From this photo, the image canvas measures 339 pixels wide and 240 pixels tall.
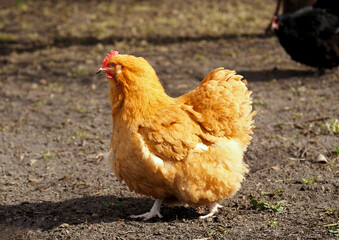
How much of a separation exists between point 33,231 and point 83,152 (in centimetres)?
179

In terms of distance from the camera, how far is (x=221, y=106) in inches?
151

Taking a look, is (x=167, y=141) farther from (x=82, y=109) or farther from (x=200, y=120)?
(x=82, y=109)

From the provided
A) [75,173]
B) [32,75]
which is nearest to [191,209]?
[75,173]

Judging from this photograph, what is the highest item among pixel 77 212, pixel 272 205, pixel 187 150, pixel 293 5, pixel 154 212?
pixel 293 5

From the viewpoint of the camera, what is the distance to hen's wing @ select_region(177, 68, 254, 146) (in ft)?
12.4

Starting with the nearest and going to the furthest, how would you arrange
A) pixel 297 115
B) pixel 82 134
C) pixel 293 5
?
pixel 82 134, pixel 297 115, pixel 293 5

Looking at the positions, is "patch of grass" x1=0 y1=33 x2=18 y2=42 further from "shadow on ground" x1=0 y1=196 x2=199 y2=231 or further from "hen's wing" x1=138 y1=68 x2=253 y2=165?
"hen's wing" x1=138 y1=68 x2=253 y2=165

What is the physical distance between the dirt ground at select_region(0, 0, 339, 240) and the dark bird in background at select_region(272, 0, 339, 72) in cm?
39

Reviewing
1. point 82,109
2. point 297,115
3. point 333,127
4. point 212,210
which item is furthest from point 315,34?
point 212,210

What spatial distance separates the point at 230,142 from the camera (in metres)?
3.84

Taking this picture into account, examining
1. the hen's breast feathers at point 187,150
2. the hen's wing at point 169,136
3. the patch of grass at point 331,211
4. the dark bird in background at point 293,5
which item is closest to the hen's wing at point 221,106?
the hen's breast feathers at point 187,150

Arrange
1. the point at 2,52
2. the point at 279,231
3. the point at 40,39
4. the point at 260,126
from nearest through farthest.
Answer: the point at 279,231
the point at 260,126
the point at 2,52
the point at 40,39

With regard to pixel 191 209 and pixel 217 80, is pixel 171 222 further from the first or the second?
pixel 217 80

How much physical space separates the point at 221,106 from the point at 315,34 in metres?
4.55
